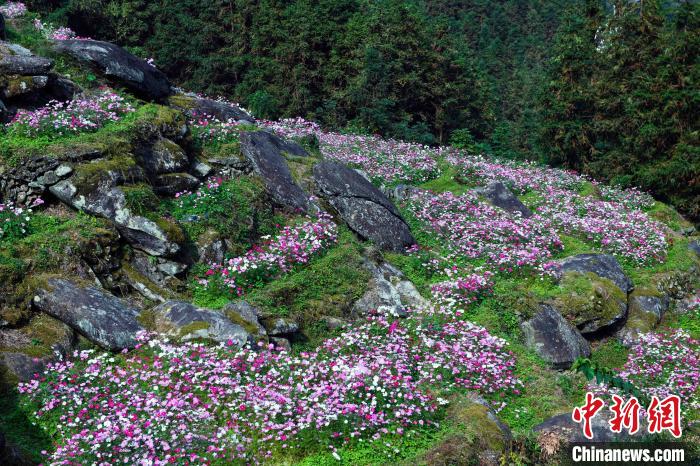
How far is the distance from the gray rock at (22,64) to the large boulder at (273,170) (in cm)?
523

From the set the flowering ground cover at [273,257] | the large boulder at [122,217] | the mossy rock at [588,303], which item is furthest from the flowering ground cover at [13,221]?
the mossy rock at [588,303]

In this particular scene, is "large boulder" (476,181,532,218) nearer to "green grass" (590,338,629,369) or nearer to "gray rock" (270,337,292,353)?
"green grass" (590,338,629,369)

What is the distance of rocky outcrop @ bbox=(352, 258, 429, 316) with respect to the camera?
1236 centimetres

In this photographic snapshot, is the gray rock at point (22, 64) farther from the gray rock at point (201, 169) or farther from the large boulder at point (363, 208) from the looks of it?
the large boulder at point (363, 208)

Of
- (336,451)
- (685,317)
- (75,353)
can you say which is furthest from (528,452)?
(685,317)

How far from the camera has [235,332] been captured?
1000 cm

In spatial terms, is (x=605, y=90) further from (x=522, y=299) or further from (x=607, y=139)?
(x=522, y=299)

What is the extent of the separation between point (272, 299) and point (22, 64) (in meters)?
8.99

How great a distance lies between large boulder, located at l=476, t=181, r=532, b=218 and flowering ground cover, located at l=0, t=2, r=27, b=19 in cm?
1833

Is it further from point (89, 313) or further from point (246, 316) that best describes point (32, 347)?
point (246, 316)

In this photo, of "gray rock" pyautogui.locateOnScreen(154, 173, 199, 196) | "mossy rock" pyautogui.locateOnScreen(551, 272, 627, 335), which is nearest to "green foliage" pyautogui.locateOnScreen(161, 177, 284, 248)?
"gray rock" pyautogui.locateOnScreen(154, 173, 199, 196)

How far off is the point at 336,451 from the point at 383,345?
3.13 metres

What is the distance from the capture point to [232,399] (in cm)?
866

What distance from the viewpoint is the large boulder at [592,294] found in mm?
14648
